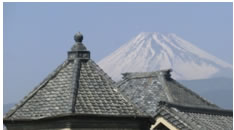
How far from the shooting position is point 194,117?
26.9 metres

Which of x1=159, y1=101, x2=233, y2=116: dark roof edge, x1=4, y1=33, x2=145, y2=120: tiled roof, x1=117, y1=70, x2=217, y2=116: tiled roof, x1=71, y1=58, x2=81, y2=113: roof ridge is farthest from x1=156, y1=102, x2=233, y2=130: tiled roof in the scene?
x1=71, y1=58, x2=81, y2=113: roof ridge

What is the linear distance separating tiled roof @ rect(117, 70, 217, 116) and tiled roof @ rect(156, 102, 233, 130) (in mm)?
687

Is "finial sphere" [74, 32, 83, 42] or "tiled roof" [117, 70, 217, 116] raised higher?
"finial sphere" [74, 32, 83, 42]

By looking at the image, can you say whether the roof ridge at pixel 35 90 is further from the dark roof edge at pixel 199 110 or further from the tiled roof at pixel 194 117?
the dark roof edge at pixel 199 110

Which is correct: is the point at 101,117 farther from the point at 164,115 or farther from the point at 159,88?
the point at 159,88

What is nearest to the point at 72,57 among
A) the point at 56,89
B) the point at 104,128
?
the point at 56,89

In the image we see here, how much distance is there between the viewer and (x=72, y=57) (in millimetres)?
20578

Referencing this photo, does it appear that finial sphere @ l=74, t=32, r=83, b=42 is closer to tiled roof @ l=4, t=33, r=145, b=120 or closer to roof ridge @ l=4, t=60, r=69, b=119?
tiled roof @ l=4, t=33, r=145, b=120

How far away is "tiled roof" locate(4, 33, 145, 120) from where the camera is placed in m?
19.3

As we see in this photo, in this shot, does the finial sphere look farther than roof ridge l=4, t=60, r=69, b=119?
Yes

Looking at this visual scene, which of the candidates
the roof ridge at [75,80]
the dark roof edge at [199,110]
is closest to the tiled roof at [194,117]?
the dark roof edge at [199,110]

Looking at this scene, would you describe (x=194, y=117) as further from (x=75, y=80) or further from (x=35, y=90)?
(x=35, y=90)

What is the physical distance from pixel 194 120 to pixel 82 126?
26.5ft

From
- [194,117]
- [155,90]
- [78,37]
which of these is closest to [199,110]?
[194,117]
